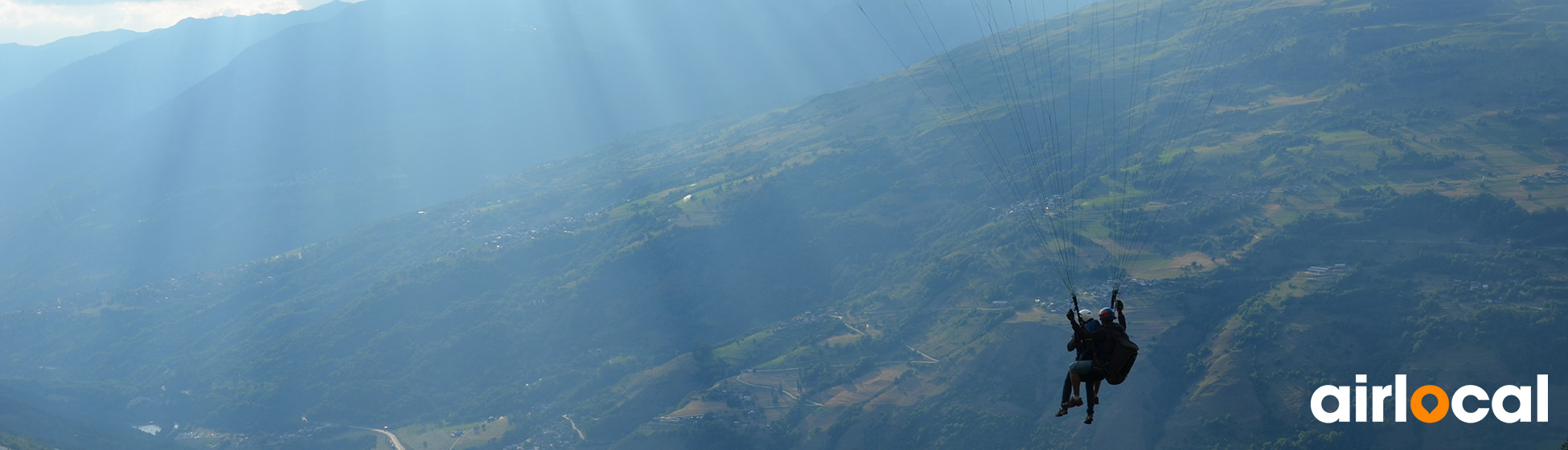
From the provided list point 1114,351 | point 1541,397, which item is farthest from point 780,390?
point 1114,351

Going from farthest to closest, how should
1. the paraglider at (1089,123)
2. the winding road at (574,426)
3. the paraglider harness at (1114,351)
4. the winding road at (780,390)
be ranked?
the paraglider at (1089,123)
the winding road at (574,426)
the winding road at (780,390)
the paraglider harness at (1114,351)

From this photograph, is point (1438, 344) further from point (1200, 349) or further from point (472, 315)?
point (472, 315)

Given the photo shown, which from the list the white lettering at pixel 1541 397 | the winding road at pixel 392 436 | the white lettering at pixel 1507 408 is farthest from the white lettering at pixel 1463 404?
the winding road at pixel 392 436

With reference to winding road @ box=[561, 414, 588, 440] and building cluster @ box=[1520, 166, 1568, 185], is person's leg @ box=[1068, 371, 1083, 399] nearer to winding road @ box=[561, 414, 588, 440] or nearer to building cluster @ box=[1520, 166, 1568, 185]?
winding road @ box=[561, 414, 588, 440]

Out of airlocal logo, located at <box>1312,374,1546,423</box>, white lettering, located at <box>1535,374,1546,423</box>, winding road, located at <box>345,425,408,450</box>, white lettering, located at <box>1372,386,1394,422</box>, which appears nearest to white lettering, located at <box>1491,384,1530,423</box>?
airlocal logo, located at <box>1312,374,1546,423</box>

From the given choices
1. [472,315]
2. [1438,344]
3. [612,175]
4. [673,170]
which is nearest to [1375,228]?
[1438,344]

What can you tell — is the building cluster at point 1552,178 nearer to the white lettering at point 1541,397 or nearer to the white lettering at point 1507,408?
the white lettering at point 1507,408
